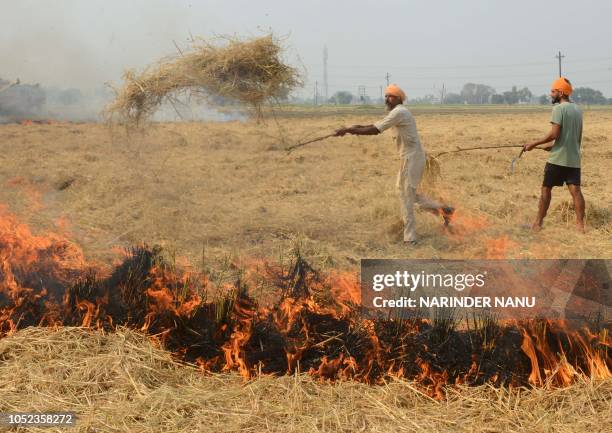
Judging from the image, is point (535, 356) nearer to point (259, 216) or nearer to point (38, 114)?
point (259, 216)

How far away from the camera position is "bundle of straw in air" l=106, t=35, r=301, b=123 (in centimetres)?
642

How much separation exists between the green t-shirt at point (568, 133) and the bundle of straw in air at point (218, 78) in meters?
2.71

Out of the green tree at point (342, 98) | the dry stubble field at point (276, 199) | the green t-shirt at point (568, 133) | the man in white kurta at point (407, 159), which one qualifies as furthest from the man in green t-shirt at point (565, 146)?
the green tree at point (342, 98)

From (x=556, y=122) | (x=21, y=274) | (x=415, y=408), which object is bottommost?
(x=415, y=408)

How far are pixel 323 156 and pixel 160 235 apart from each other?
684 cm

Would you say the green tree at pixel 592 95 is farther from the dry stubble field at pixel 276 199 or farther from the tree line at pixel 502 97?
the dry stubble field at pixel 276 199

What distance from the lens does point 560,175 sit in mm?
6637

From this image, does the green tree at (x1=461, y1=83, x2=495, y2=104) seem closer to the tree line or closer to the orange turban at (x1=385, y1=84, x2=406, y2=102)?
the tree line

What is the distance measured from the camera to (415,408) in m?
3.14

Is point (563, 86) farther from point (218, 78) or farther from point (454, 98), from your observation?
point (454, 98)

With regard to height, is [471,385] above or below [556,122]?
below

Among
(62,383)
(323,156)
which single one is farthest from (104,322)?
(323,156)

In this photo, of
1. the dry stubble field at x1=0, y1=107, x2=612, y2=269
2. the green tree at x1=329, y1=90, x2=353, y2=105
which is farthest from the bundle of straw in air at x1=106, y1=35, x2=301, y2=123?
the green tree at x1=329, y1=90, x2=353, y2=105

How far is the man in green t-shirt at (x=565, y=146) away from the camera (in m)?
6.54
